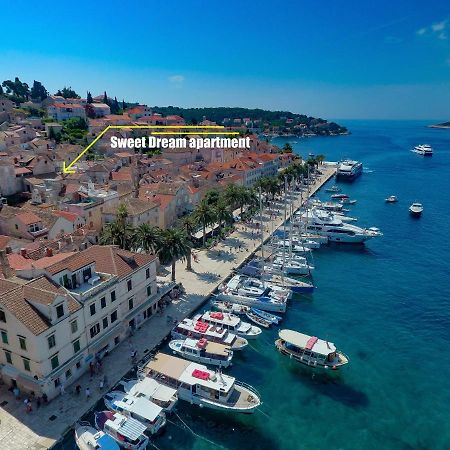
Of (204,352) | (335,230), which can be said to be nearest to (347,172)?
(335,230)

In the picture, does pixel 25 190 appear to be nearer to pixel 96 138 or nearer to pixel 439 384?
pixel 96 138

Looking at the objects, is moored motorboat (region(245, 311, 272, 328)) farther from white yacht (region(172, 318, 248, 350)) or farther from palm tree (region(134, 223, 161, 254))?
palm tree (region(134, 223, 161, 254))

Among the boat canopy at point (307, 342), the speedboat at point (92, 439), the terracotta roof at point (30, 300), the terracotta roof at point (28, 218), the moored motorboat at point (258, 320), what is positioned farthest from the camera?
the terracotta roof at point (28, 218)

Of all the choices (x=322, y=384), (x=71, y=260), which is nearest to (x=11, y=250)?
(x=71, y=260)

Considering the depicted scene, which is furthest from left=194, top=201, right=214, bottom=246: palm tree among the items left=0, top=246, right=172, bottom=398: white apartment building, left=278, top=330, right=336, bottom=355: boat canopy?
left=278, top=330, right=336, bottom=355: boat canopy

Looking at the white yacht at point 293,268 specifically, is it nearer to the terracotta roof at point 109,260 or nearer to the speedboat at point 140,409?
the terracotta roof at point 109,260

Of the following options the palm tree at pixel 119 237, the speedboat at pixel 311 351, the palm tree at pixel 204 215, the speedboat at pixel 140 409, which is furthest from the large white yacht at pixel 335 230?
the speedboat at pixel 140 409

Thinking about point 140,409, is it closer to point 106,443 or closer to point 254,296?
point 106,443
